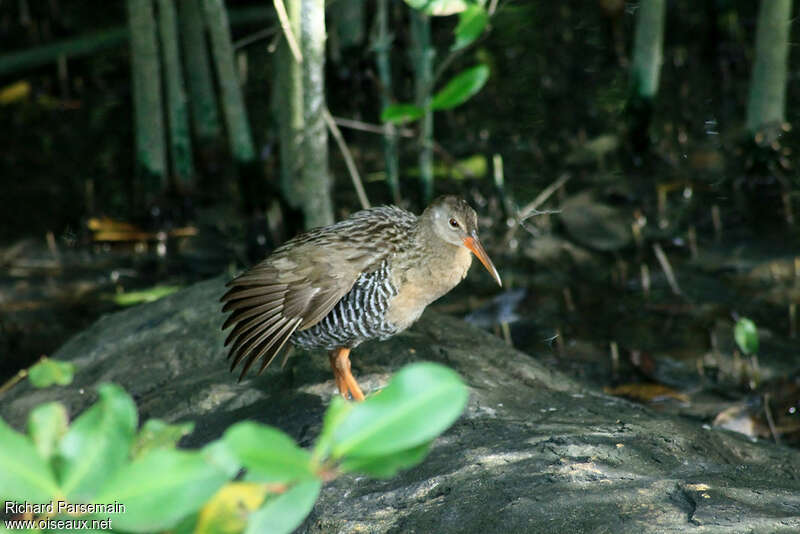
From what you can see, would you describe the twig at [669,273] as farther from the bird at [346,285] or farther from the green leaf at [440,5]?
the green leaf at [440,5]

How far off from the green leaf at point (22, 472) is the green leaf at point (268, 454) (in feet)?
0.62

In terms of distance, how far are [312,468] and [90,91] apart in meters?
9.37

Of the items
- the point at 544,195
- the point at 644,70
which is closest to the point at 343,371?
the point at 544,195

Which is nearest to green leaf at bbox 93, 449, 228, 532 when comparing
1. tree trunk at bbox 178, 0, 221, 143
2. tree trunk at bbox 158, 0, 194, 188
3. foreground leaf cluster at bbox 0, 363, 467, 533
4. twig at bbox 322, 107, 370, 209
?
foreground leaf cluster at bbox 0, 363, 467, 533

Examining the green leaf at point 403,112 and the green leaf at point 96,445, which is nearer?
the green leaf at point 96,445

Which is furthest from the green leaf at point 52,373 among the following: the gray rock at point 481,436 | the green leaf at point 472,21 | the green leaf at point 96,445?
the green leaf at point 472,21

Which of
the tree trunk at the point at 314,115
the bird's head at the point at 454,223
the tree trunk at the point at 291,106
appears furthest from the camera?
the tree trunk at the point at 291,106

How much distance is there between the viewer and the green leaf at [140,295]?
616 cm

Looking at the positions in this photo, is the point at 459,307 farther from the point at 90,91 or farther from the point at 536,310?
the point at 90,91

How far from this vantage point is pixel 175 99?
23.4 ft

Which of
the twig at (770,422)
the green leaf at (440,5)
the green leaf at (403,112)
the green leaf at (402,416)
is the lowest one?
the twig at (770,422)

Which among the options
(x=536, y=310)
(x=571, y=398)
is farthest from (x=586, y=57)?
(x=571, y=398)

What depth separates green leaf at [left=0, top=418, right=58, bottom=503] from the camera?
3.18ft

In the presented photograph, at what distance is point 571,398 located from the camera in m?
4.00
